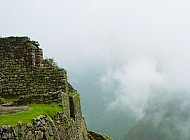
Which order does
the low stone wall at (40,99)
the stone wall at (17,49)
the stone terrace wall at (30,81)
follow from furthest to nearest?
the stone wall at (17,49) < the stone terrace wall at (30,81) < the low stone wall at (40,99)

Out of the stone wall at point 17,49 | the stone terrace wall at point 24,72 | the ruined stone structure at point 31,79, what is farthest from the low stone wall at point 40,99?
the stone wall at point 17,49

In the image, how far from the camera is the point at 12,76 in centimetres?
1631

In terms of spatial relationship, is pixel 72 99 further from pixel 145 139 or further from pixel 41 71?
pixel 145 139

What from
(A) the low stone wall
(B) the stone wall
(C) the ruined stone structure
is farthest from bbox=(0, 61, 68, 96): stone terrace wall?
(A) the low stone wall

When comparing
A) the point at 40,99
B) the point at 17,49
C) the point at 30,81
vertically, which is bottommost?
the point at 40,99

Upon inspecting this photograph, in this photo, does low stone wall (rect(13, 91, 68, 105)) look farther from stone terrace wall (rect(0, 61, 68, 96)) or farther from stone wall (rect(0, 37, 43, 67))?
stone wall (rect(0, 37, 43, 67))

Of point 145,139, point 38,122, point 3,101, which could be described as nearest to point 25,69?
point 3,101

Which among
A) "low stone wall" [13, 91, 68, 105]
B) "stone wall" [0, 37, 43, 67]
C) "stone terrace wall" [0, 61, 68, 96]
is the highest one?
"stone wall" [0, 37, 43, 67]

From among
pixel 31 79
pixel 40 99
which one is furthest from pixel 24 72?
pixel 40 99

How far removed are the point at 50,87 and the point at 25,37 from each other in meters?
2.72

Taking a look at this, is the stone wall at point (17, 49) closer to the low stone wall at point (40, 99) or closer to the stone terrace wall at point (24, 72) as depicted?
the stone terrace wall at point (24, 72)

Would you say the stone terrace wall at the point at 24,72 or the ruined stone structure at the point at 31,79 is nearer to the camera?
the ruined stone structure at the point at 31,79

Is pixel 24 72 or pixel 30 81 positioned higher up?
pixel 24 72

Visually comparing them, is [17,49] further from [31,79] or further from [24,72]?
[31,79]
